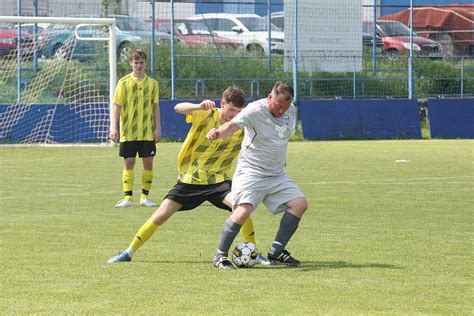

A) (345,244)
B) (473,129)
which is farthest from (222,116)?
(473,129)

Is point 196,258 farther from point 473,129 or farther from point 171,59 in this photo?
point 473,129

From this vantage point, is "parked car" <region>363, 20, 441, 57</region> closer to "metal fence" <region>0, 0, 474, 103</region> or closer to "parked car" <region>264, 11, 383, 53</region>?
"metal fence" <region>0, 0, 474, 103</region>

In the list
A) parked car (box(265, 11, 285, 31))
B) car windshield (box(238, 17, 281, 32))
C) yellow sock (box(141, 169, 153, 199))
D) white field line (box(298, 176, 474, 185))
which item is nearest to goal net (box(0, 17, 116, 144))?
car windshield (box(238, 17, 281, 32))

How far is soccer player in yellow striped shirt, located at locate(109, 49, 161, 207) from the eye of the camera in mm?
14516

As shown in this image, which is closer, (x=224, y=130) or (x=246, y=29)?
(x=224, y=130)

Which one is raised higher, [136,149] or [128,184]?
[136,149]

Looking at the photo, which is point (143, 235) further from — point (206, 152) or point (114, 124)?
point (114, 124)

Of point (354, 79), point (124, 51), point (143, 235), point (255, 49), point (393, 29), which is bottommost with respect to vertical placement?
point (143, 235)

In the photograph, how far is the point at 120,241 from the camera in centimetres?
1080

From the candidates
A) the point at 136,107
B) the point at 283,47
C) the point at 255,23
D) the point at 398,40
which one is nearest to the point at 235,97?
the point at 136,107

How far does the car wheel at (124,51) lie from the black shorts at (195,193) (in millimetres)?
19614

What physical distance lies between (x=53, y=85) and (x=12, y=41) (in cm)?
206

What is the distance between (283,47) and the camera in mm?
31438

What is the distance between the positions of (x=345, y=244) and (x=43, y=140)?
15.5m
